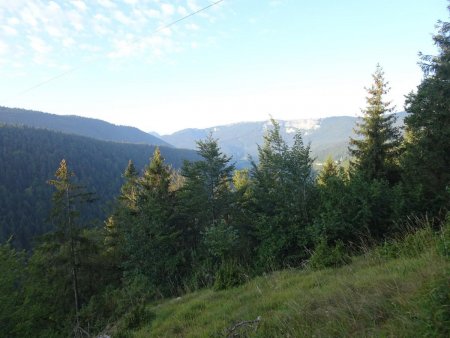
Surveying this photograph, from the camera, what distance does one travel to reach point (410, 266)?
476 centimetres

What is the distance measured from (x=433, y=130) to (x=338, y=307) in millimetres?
16191

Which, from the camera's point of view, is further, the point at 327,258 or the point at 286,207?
the point at 286,207

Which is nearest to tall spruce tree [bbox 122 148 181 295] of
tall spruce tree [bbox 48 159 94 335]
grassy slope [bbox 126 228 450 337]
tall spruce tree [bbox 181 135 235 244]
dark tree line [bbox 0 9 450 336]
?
dark tree line [bbox 0 9 450 336]

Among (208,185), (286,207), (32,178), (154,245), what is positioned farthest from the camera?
(32,178)

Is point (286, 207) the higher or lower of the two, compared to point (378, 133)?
lower

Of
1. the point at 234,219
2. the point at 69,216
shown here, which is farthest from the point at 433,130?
the point at 69,216

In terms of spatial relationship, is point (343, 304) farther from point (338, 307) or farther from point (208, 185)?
point (208, 185)

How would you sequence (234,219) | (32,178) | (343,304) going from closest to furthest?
(343,304) → (234,219) → (32,178)

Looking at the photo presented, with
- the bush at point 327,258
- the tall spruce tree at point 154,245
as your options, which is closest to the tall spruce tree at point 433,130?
the bush at point 327,258

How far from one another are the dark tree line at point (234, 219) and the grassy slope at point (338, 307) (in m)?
1.59

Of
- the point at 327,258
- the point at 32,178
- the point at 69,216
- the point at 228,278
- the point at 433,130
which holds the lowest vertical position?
the point at 32,178

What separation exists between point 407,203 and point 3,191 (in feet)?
502

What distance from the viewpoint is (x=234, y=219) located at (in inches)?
828

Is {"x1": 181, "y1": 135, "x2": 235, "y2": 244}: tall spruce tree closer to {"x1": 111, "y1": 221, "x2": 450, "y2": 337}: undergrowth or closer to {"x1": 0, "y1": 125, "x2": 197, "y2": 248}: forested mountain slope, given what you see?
{"x1": 111, "y1": 221, "x2": 450, "y2": 337}: undergrowth
